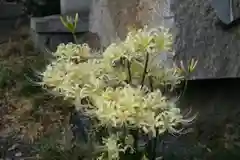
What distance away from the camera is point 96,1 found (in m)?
4.56

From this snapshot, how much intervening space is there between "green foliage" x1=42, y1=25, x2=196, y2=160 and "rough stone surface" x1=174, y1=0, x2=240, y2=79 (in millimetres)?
1385

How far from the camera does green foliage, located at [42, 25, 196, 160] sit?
1.39m

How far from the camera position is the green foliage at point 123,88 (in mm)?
1394

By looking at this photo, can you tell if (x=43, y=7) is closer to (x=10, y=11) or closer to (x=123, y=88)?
(x=10, y=11)

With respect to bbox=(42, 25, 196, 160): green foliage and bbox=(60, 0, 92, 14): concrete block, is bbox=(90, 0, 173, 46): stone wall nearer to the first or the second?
bbox=(60, 0, 92, 14): concrete block

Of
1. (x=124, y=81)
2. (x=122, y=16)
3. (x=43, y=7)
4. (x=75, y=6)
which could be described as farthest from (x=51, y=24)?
(x=124, y=81)

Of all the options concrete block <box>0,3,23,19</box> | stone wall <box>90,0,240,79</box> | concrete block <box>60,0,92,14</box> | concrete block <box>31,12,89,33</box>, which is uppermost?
stone wall <box>90,0,240,79</box>

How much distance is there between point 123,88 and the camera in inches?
57.9

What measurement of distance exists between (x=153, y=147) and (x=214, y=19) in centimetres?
156

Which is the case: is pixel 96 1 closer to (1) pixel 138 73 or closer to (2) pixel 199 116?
(2) pixel 199 116

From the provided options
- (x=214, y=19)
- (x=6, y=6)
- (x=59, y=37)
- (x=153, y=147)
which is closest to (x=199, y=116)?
(x=214, y=19)

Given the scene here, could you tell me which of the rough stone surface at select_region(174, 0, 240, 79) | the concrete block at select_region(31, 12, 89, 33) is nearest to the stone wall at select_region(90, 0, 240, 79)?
the rough stone surface at select_region(174, 0, 240, 79)

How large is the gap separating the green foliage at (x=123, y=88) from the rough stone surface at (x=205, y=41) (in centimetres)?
138

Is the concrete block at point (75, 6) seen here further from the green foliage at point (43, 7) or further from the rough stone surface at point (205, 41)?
the rough stone surface at point (205, 41)
